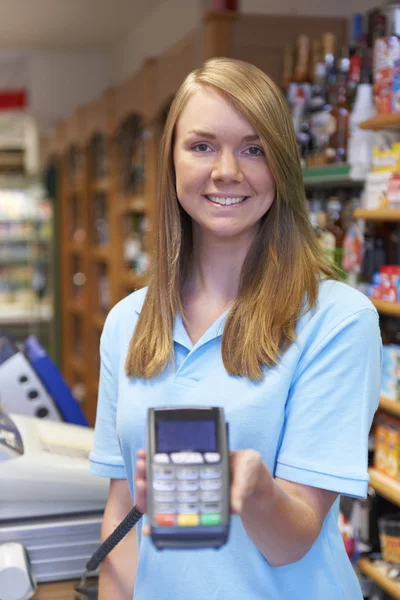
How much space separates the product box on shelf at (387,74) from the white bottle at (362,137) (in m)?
0.12

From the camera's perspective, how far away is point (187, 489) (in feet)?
3.00

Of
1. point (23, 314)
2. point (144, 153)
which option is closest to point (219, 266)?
point (144, 153)

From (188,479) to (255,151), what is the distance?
23.6 inches

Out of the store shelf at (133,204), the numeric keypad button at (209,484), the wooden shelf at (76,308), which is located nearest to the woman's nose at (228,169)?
the numeric keypad button at (209,484)

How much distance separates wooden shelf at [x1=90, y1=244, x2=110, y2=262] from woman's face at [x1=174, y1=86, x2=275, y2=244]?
467 cm

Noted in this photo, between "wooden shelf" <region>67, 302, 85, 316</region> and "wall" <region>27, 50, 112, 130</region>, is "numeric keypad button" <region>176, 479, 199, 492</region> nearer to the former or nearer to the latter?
"wooden shelf" <region>67, 302, 85, 316</region>

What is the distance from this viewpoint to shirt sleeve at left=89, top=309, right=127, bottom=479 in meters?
1.47

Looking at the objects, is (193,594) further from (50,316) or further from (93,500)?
(50,316)

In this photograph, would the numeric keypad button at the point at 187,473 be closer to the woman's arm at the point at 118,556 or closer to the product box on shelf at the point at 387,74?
the woman's arm at the point at 118,556

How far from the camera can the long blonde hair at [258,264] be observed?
1281mm

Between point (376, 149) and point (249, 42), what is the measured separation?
956 mm

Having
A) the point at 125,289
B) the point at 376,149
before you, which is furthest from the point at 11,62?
the point at 376,149

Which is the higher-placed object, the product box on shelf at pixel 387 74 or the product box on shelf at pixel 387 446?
the product box on shelf at pixel 387 74

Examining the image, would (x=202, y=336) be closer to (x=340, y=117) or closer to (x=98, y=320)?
(x=340, y=117)
